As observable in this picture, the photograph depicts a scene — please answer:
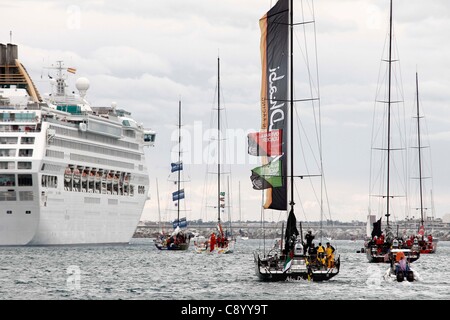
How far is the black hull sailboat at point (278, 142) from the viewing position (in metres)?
55.7

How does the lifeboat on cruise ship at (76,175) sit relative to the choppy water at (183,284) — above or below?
above

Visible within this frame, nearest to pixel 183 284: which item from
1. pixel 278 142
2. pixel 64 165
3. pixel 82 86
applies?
pixel 278 142

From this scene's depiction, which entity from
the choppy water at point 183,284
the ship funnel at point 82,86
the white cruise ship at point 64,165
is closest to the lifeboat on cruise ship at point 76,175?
the white cruise ship at point 64,165

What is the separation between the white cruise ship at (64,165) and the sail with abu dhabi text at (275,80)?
63.4 metres

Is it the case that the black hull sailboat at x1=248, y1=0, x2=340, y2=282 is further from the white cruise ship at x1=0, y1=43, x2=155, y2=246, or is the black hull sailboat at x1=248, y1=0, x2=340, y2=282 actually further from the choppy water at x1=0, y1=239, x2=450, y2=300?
the white cruise ship at x1=0, y1=43, x2=155, y2=246

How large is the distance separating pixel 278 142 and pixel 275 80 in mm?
2916

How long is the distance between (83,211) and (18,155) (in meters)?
16.1

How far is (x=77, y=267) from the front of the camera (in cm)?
7988

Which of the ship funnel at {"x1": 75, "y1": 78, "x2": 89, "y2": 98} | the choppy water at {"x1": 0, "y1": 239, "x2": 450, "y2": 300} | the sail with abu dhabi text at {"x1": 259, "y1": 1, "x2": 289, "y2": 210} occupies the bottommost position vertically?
the choppy water at {"x1": 0, "y1": 239, "x2": 450, "y2": 300}

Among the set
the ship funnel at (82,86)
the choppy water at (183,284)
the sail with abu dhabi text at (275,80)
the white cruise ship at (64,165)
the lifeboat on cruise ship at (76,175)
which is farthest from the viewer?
the ship funnel at (82,86)

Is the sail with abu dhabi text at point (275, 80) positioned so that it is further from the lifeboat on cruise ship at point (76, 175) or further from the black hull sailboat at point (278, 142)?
the lifeboat on cruise ship at point (76, 175)

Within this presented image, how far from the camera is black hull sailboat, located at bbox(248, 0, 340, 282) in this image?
55656 millimetres

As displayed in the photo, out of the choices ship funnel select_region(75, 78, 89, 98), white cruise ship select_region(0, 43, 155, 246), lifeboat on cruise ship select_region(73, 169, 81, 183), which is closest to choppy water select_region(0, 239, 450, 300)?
white cruise ship select_region(0, 43, 155, 246)
